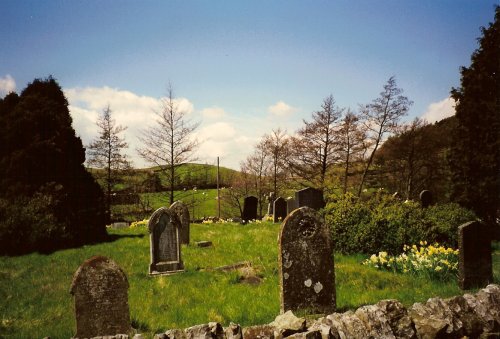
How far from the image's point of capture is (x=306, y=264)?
19.5 ft

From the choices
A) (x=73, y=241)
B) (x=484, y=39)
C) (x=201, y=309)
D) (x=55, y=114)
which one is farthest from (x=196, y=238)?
(x=484, y=39)

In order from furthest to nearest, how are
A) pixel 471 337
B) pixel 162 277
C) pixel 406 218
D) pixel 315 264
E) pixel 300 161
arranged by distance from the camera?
pixel 300 161 → pixel 406 218 → pixel 162 277 → pixel 315 264 → pixel 471 337

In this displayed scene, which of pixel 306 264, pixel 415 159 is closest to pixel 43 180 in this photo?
pixel 306 264

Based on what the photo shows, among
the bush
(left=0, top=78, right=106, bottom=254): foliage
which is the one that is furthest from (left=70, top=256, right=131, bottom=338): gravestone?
(left=0, top=78, right=106, bottom=254): foliage

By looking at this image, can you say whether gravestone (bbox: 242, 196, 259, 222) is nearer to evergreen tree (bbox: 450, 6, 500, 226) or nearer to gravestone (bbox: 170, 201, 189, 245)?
gravestone (bbox: 170, 201, 189, 245)

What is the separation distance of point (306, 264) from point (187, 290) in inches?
122

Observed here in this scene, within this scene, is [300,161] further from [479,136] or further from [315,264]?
[315,264]

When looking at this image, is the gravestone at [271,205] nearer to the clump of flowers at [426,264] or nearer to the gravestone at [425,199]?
the gravestone at [425,199]

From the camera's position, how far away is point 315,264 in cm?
600

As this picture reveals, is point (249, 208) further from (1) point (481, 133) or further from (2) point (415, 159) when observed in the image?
(2) point (415, 159)

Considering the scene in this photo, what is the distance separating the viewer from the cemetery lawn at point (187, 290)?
5.77m

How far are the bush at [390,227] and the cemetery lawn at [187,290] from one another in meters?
0.78

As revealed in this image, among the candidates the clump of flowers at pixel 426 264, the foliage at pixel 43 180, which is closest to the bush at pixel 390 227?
the clump of flowers at pixel 426 264

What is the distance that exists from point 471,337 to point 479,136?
46.8 feet
